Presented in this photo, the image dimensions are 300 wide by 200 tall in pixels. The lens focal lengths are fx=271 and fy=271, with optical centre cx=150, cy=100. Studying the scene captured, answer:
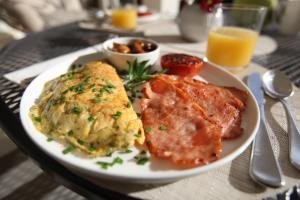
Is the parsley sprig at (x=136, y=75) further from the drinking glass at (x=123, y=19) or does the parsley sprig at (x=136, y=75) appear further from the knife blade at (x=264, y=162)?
the drinking glass at (x=123, y=19)

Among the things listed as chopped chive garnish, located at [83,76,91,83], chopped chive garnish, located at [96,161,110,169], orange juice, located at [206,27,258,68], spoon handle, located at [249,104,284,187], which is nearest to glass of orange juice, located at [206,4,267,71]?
orange juice, located at [206,27,258,68]

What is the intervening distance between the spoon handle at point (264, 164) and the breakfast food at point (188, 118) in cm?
8

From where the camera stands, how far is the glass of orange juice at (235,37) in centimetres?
155

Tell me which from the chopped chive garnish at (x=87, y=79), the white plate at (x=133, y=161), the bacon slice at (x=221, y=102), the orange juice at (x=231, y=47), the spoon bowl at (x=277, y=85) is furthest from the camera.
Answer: the orange juice at (x=231, y=47)

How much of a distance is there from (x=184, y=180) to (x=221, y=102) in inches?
15.7

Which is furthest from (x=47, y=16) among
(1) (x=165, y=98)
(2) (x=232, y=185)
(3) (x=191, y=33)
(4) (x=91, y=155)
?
(2) (x=232, y=185)

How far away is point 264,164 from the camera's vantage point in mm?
800

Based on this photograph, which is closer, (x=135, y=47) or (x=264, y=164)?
(x=264, y=164)

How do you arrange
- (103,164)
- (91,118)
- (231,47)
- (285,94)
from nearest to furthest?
(103,164), (91,118), (285,94), (231,47)

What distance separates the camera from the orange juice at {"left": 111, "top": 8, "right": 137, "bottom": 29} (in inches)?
83.7

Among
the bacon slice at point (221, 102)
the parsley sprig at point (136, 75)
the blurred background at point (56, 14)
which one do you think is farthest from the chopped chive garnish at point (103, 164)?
the blurred background at point (56, 14)

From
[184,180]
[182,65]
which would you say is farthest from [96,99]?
[182,65]

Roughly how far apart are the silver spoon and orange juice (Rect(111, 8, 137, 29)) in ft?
3.92

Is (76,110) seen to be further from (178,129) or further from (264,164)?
(264,164)
